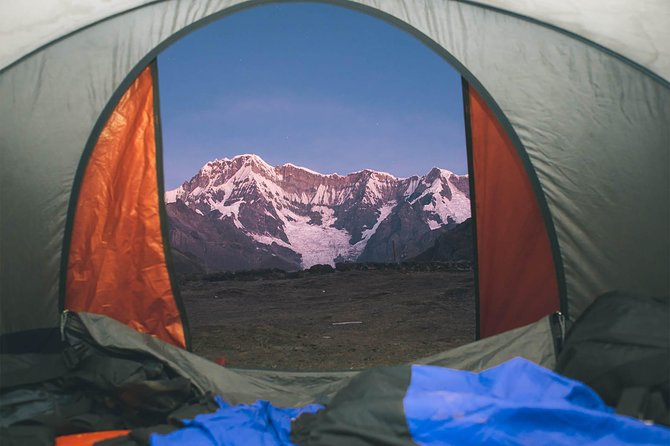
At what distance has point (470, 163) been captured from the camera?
3.57 m

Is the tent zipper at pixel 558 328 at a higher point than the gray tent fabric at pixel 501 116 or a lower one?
lower

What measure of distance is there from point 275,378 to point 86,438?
116 cm

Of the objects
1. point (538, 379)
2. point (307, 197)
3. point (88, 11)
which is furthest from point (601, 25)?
point (307, 197)

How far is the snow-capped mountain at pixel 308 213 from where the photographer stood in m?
79.9

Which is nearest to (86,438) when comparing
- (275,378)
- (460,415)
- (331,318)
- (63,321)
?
(63,321)

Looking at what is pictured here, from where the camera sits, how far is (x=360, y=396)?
2150 mm

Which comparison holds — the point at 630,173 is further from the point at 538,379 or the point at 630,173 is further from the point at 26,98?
the point at 26,98

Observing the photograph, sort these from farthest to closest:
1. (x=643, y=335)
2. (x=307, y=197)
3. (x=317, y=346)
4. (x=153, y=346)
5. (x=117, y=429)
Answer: (x=307, y=197) < (x=317, y=346) < (x=153, y=346) < (x=117, y=429) < (x=643, y=335)

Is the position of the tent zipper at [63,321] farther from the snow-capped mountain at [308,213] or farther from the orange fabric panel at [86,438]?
the snow-capped mountain at [308,213]

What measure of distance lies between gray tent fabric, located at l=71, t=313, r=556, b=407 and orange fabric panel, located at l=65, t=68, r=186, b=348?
0.22 meters

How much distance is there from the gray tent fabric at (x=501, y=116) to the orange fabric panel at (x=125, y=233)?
4.9 inches

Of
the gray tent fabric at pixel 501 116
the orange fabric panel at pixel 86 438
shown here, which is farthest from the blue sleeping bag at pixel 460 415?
the gray tent fabric at pixel 501 116

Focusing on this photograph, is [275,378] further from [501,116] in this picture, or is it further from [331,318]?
[331,318]

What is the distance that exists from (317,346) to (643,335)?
348 cm
